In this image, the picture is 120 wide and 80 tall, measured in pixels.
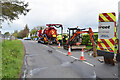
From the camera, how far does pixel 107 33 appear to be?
6.36 m

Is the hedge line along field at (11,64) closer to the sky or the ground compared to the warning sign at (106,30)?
closer to the ground

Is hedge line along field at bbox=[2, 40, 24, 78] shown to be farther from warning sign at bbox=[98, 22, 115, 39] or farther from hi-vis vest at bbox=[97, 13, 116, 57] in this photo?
warning sign at bbox=[98, 22, 115, 39]

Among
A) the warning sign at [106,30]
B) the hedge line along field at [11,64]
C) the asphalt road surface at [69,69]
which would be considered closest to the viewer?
the hedge line along field at [11,64]

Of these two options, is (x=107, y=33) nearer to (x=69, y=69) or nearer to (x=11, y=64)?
(x=69, y=69)

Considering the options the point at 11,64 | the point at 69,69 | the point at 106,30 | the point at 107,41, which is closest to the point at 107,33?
the point at 106,30

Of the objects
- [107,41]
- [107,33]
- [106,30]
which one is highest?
[106,30]

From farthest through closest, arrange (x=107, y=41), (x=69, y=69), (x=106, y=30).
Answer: (x=69, y=69), (x=107, y=41), (x=106, y=30)

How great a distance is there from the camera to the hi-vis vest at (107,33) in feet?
20.3

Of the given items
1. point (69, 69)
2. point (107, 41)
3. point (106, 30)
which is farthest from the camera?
point (69, 69)

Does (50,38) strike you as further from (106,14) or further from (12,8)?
(106,14)

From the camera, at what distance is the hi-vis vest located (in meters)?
6.18

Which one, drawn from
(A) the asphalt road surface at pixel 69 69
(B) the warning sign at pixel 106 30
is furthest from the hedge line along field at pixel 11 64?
(B) the warning sign at pixel 106 30

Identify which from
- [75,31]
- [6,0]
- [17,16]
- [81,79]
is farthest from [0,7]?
[81,79]

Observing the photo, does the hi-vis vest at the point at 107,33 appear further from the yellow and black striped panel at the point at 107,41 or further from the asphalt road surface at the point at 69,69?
the asphalt road surface at the point at 69,69
